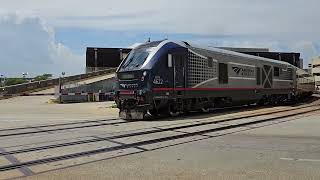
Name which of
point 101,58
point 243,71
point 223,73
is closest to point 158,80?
point 223,73

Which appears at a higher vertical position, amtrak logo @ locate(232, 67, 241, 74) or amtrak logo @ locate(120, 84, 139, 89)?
amtrak logo @ locate(232, 67, 241, 74)

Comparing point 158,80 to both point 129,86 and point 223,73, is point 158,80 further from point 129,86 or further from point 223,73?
point 223,73

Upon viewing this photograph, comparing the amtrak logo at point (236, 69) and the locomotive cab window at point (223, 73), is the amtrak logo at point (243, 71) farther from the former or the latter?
the locomotive cab window at point (223, 73)

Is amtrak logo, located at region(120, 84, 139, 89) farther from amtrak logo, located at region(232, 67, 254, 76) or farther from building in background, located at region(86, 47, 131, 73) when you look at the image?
building in background, located at region(86, 47, 131, 73)

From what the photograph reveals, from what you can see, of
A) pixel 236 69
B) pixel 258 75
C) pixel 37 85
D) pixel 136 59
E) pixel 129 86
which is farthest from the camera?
pixel 37 85

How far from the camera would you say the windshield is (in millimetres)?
22078

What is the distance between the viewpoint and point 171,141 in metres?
13.8

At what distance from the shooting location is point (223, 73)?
1085 inches

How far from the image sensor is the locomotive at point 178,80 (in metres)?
21.6

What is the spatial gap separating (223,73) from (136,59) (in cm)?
680

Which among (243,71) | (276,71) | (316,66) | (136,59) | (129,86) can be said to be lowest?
(129,86)

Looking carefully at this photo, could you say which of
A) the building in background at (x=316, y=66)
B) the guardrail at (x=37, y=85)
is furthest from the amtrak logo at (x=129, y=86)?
the building in background at (x=316, y=66)

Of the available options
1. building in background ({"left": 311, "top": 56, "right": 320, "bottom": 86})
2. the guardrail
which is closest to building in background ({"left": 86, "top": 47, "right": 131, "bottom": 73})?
the guardrail

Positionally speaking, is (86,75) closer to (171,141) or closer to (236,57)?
(236,57)
